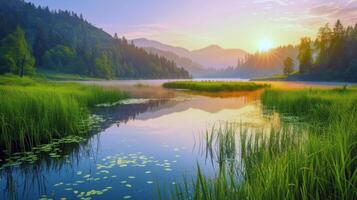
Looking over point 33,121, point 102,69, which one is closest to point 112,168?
point 33,121

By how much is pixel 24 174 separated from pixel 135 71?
18910cm

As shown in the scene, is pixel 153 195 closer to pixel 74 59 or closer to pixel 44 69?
pixel 44 69

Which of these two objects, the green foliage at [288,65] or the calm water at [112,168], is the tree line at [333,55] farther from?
the calm water at [112,168]

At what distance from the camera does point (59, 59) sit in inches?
4951

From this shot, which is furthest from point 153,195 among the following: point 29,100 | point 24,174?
point 29,100

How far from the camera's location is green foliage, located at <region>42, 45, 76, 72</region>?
118938 mm

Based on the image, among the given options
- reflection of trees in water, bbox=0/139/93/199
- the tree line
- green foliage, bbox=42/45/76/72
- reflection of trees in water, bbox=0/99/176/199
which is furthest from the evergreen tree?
reflection of trees in water, bbox=0/139/93/199

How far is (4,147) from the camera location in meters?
11.5

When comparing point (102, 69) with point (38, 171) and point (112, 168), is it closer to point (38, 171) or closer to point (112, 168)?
point (38, 171)

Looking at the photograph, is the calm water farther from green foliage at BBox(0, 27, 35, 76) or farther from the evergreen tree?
the evergreen tree

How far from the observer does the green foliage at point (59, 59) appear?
390ft

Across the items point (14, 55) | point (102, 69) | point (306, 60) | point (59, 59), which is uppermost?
point (59, 59)

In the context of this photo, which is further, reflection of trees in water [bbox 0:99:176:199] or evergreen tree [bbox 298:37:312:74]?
evergreen tree [bbox 298:37:312:74]

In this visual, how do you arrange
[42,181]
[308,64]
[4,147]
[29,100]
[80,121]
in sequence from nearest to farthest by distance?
1. [42,181]
2. [4,147]
3. [29,100]
4. [80,121]
5. [308,64]
